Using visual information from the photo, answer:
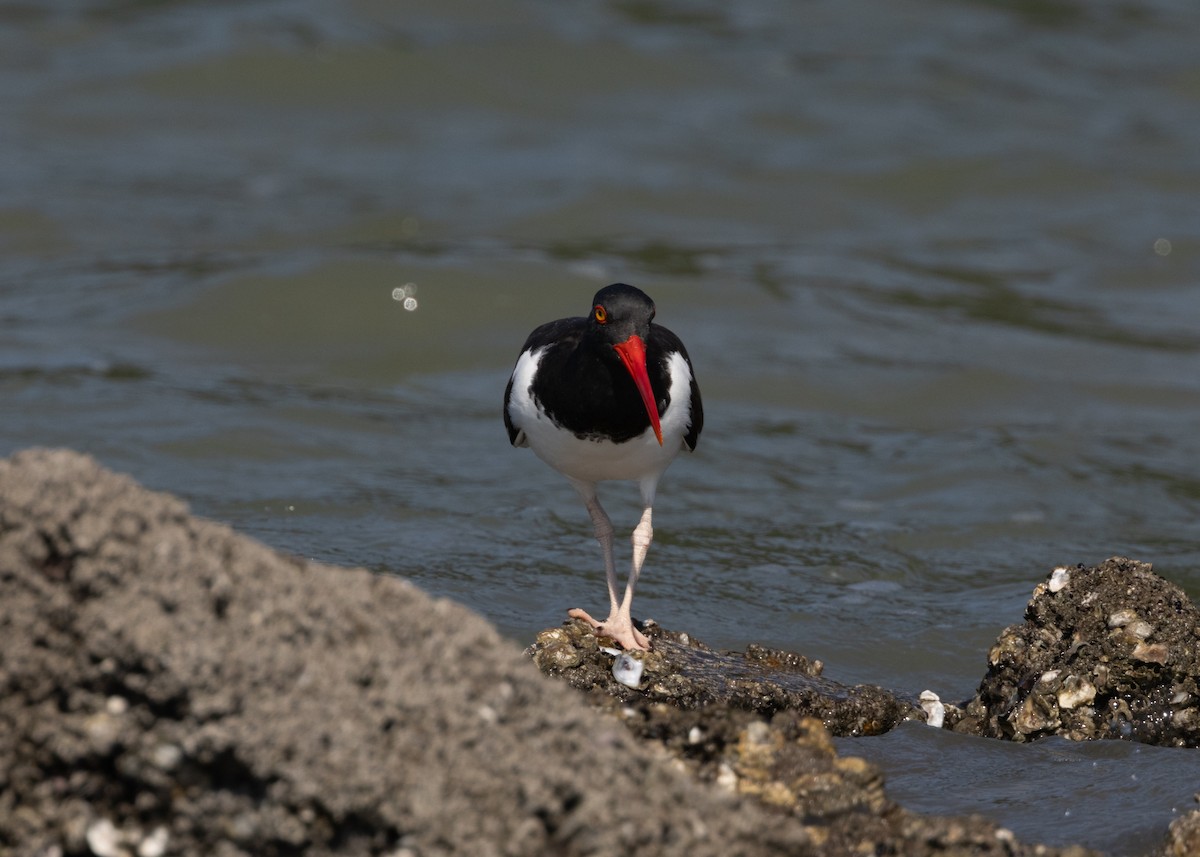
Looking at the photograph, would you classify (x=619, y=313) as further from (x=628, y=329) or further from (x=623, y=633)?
(x=623, y=633)

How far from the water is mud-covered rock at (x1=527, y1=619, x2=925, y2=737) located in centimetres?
19

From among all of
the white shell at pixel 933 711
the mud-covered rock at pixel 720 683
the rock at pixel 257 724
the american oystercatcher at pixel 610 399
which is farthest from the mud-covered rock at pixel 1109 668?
the rock at pixel 257 724

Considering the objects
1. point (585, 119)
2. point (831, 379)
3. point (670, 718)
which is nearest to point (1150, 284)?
point (831, 379)

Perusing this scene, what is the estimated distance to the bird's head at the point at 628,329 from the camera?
16.4ft

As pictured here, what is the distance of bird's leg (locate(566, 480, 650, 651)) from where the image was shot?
14.9 ft

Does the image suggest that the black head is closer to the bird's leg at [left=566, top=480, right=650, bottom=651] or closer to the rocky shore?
the bird's leg at [left=566, top=480, right=650, bottom=651]

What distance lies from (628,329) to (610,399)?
0.24 metres

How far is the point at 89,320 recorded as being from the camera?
10781mm

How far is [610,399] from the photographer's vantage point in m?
5.05

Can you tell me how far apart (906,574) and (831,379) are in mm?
3688

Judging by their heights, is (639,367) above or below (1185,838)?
above

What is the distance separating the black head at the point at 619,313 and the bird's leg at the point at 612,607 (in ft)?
2.43

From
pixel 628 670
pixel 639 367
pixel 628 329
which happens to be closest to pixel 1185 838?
pixel 628 670

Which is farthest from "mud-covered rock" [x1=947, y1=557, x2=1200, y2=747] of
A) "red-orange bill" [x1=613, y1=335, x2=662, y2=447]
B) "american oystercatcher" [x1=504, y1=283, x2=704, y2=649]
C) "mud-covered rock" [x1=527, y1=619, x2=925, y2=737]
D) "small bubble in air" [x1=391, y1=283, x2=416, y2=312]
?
"small bubble in air" [x1=391, y1=283, x2=416, y2=312]
